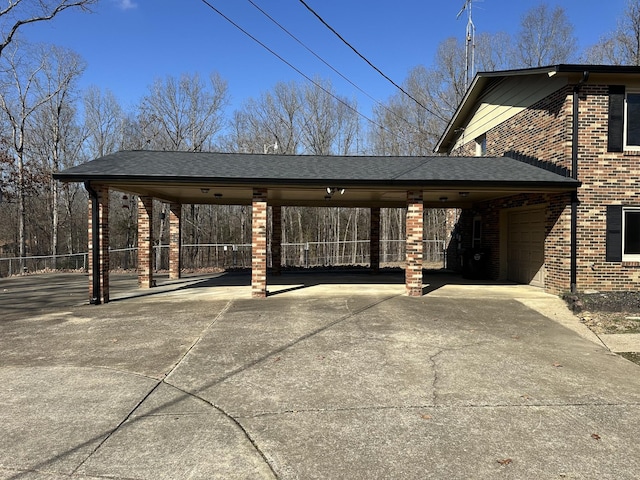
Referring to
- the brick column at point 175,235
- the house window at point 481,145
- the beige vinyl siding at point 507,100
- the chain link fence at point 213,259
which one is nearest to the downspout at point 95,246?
the brick column at point 175,235

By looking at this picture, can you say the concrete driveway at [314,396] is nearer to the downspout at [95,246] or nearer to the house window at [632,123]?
the downspout at [95,246]

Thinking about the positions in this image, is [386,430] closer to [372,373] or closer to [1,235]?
[372,373]

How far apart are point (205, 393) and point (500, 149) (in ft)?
43.6

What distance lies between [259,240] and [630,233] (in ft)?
30.7

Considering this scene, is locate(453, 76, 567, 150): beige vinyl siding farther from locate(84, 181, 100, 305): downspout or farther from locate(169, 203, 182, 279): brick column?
locate(84, 181, 100, 305): downspout

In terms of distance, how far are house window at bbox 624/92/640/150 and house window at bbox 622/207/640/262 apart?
1645 mm

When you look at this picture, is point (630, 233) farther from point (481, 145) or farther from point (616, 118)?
point (481, 145)

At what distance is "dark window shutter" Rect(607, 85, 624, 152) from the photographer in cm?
1045

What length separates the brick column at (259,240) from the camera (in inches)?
411

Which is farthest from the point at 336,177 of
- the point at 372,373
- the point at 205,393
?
the point at 205,393

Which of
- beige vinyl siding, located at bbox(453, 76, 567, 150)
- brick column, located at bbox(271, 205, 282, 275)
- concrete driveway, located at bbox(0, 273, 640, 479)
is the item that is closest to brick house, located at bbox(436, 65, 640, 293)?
beige vinyl siding, located at bbox(453, 76, 567, 150)

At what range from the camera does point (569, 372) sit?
5387 millimetres

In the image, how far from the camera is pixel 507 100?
13.8 m

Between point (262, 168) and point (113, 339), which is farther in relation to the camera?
point (262, 168)
